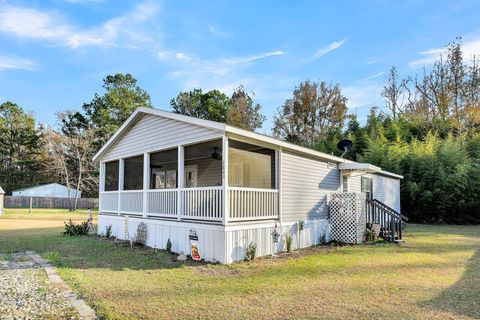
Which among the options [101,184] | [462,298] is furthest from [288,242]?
[101,184]

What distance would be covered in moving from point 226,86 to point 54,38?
2653 cm


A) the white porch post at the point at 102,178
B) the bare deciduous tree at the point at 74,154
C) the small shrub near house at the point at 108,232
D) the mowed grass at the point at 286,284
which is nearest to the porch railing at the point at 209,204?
the mowed grass at the point at 286,284

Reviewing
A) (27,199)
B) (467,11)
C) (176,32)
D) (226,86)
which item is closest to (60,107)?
(27,199)

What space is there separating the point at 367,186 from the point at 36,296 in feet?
40.0

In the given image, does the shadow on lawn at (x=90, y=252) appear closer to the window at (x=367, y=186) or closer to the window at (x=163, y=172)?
the window at (x=163, y=172)

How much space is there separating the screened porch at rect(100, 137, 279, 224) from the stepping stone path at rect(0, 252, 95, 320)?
3.23 meters

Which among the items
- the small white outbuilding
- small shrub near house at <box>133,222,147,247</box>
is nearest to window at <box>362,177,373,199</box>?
small shrub near house at <box>133,222,147,247</box>

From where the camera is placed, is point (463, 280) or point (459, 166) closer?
point (463, 280)

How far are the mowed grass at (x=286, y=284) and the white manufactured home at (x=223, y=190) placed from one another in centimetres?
71

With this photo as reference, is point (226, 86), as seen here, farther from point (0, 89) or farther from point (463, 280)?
point (463, 280)

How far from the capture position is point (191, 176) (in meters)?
12.7

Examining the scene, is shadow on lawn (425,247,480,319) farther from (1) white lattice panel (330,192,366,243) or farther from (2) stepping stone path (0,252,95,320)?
(2) stepping stone path (0,252,95,320)

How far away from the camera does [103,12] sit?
1221cm

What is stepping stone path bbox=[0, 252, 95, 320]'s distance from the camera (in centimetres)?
420
